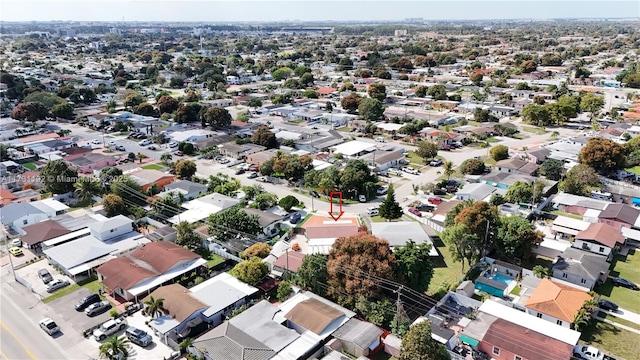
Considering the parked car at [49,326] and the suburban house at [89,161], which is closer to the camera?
the parked car at [49,326]

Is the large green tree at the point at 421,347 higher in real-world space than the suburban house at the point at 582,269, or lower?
higher

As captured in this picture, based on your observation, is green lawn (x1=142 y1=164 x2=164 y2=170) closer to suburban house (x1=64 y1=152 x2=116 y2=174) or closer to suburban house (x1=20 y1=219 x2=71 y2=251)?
suburban house (x1=64 y1=152 x2=116 y2=174)

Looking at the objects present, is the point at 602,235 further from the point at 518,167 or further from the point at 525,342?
the point at 518,167

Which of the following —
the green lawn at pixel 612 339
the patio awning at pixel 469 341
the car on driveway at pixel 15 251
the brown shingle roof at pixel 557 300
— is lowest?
the green lawn at pixel 612 339

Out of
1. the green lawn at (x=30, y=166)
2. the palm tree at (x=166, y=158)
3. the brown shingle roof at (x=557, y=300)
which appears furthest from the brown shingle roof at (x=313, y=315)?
the green lawn at (x=30, y=166)

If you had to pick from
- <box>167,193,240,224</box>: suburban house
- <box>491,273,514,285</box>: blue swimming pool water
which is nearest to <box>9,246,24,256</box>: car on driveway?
<box>167,193,240,224</box>: suburban house

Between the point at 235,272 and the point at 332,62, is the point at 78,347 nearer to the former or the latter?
the point at 235,272

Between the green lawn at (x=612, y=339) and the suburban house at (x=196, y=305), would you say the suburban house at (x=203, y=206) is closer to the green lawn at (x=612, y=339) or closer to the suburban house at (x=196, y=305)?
the suburban house at (x=196, y=305)

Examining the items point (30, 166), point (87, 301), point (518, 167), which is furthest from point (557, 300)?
point (30, 166)
